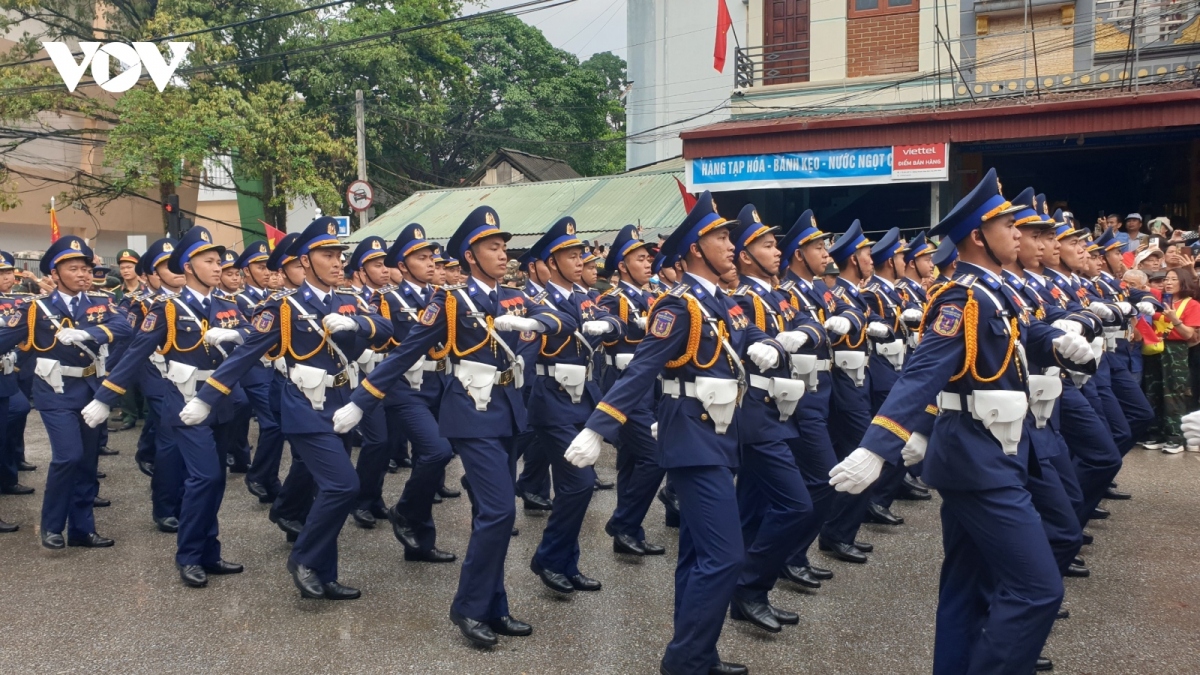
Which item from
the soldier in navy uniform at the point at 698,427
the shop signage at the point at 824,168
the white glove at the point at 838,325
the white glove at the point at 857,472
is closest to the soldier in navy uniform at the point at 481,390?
the soldier in navy uniform at the point at 698,427

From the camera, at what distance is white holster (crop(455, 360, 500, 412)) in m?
5.59

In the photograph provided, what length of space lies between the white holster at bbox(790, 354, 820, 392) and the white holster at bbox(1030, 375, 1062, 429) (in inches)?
78.6

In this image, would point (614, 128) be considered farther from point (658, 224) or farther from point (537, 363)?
point (537, 363)

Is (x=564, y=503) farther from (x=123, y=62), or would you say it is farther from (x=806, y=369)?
(x=123, y=62)

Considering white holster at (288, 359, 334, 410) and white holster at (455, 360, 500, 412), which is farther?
white holster at (288, 359, 334, 410)

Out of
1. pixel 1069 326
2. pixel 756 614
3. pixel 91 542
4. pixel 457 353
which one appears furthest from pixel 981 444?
pixel 91 542

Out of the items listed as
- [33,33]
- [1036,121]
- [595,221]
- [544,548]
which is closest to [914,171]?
[1036,121]

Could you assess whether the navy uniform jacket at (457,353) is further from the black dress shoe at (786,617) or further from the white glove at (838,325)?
the white glove at (838,325)

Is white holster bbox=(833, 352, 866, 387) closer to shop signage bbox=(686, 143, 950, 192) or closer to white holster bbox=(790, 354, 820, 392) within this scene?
white holster bbox=(790, 354, 820, 392)

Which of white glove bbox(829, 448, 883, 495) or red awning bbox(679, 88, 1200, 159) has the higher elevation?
red awning bbox(679, 88, 1200, 159)

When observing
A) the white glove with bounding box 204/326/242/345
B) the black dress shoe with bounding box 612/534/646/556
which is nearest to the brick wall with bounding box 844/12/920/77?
the black dress shoe with bounding box 612/534/646/556

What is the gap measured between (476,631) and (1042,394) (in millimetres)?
2944

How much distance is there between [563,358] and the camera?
667 centimetres

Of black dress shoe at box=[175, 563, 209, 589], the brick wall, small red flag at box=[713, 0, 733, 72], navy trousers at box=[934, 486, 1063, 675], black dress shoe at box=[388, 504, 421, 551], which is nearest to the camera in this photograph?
navy trousers at box=[934, 486, 1063, 675]
